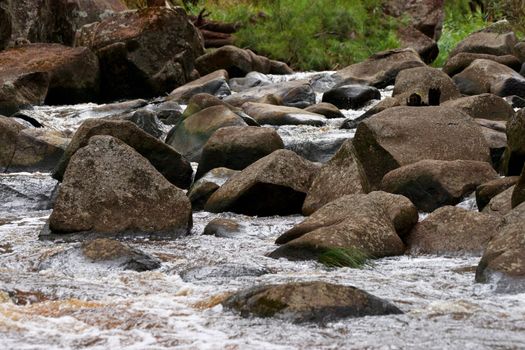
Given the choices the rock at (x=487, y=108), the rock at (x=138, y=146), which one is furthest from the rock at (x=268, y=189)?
the rock at (x=487, y=108)

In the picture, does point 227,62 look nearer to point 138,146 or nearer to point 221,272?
point 138,146

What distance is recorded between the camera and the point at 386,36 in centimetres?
2375

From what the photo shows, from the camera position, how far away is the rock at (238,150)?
31.6 ft

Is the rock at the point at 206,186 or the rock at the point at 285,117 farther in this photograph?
the rock at the point at 285,117

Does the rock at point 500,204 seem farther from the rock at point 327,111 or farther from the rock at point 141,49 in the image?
the rock at point 141,49

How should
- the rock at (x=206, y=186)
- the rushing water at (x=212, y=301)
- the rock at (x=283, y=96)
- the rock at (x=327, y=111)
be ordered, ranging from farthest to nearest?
1. the rock at (x=283, y=96)
2. the rock at (x=327, y=111)
3. the rock at (x=206, y=186)
4. the rushing water at (x=212, y=301)

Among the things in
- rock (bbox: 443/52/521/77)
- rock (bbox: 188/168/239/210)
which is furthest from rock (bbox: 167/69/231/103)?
rock (bbox: 188/168/239/210)

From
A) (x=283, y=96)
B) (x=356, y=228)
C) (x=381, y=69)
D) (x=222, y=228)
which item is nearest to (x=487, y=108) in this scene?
(x=222, y=228)

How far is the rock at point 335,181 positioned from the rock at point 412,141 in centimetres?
32

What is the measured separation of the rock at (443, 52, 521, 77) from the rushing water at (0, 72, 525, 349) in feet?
33.4

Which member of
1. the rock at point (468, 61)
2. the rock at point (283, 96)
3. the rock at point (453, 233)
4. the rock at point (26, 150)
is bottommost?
the rock at point (26, 150)

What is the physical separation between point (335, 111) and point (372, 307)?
9.28m

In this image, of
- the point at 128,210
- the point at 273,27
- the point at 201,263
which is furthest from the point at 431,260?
the point at 273,27

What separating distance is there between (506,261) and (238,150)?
4631 mm
